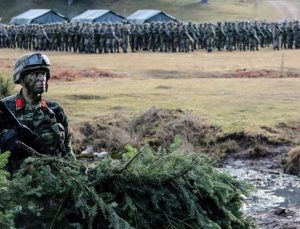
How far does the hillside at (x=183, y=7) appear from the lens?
79.9m

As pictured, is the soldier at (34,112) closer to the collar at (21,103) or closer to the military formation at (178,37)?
the collar at (21,103)

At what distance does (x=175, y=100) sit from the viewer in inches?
889

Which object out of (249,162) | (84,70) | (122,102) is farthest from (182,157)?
(84,70)

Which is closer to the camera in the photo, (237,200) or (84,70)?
(237,200)

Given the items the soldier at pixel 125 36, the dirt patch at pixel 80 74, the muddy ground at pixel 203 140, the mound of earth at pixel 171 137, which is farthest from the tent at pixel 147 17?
the mound of earth at pixel 171 137

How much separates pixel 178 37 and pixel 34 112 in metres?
42.2

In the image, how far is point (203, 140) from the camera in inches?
723

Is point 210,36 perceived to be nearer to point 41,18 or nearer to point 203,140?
point 41,18

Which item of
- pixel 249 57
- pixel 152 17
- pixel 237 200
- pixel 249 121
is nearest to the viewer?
pixel 237 200

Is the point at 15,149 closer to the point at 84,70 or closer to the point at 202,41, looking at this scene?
the point at 84,70

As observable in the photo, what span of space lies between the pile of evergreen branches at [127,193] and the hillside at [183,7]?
236 ft

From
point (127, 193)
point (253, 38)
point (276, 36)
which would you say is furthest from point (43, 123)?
point (276, 36)

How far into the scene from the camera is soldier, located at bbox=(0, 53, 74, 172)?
693cm

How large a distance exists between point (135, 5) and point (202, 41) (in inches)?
1422
